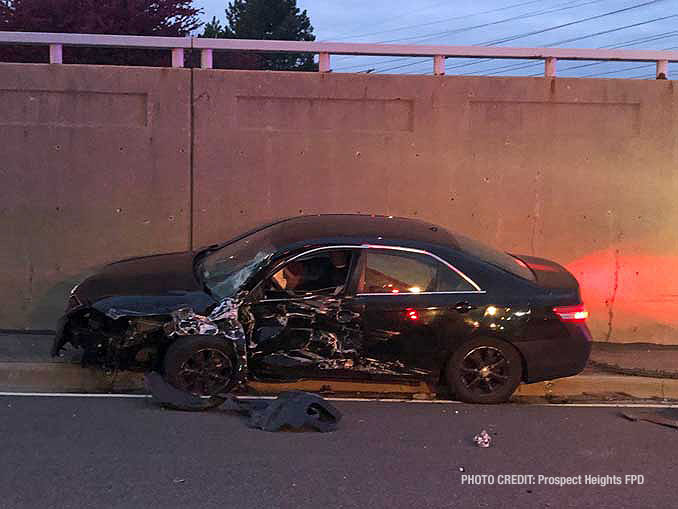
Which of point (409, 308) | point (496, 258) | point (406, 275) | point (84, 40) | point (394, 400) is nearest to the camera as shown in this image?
point (409, 308)

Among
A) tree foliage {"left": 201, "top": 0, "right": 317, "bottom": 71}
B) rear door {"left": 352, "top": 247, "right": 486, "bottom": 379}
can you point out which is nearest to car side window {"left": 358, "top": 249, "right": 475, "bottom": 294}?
rear door {"left": 352, "top": 247, "right": 486, "bottom": 379}

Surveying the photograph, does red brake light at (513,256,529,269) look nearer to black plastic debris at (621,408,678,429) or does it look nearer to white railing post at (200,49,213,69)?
black plastic debris at (621,408,678,429)

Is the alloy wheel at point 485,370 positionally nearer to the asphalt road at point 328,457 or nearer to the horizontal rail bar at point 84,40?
the asphalt road at point 328,457

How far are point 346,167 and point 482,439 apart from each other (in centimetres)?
391

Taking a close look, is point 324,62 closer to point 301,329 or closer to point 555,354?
point 301,329

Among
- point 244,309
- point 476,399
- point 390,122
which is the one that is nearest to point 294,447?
point 244,309

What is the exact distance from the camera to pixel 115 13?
1509cm

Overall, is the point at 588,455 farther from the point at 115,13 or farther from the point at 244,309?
the point at 115,13

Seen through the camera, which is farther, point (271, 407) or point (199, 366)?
point (199, 366)

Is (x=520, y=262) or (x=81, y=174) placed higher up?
(x=81, y=174)

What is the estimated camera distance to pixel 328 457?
5199mm

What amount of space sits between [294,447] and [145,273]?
229 cm

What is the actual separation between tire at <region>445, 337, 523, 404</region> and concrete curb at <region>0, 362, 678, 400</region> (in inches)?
17.7

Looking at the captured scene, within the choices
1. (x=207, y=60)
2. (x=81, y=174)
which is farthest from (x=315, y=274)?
(x=81, y=174)
